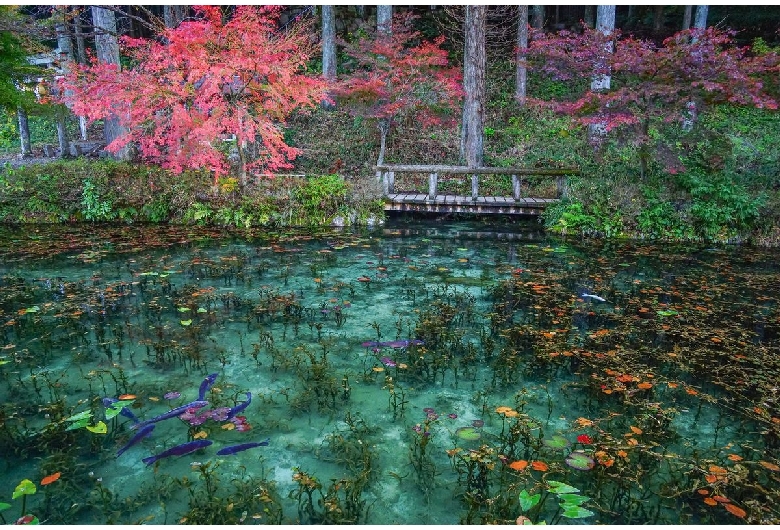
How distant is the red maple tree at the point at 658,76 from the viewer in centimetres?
929

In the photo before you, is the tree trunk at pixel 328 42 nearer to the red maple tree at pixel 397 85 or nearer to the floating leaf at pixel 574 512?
the red maple tree at pixel 397 85

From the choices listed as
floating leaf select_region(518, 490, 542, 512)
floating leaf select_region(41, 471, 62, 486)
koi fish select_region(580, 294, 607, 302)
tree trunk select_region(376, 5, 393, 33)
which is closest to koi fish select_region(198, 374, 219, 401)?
floating leaf select_region(41, 471, 62, 486)

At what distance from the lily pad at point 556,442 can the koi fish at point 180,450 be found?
2589 mm

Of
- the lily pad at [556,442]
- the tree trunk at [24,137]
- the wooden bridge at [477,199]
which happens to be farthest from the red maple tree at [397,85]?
the tree trunk at [24,137]

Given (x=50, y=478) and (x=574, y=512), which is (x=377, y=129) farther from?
(x=574, y=512)

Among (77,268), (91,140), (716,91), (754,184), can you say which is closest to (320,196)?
(77,268)

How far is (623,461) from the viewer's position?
3.60 metres

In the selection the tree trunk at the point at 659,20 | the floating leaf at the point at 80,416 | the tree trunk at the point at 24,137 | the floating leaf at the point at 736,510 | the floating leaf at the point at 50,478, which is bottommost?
the floating leaf at the point at 736,510

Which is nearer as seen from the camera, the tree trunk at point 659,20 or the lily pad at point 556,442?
the lily pad at point 556,442

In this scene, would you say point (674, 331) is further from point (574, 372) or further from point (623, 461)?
point (623, 461)

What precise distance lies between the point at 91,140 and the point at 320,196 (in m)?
14.6

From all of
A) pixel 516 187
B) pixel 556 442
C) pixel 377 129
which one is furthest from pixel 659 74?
pixel 377 129

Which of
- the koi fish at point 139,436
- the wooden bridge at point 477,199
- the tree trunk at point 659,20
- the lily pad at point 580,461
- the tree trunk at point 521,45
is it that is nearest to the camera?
the lily pad at point 580,461

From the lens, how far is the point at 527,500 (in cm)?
305
